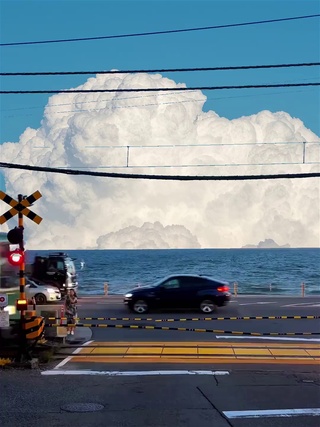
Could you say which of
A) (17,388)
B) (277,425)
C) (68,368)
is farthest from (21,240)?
(277,425)

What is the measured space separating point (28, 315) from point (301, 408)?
24.4ft

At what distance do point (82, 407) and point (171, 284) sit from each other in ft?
56.4

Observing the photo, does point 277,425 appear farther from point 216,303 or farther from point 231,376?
point 216,303

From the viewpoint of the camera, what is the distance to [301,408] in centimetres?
1055

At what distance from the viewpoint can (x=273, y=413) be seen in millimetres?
10203

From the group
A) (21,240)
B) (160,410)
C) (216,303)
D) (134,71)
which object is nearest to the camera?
(160,410)

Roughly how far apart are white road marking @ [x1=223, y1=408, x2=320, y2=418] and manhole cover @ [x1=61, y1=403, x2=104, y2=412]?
194 cm

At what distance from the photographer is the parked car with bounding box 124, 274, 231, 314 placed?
27.3 metres

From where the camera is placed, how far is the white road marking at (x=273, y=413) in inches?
397

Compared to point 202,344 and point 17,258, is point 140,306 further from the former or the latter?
point 17,258

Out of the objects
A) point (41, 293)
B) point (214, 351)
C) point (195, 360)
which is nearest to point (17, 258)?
point (195, 360)

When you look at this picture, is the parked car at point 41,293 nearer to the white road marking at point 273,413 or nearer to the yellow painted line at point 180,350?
the yellow painted line at point 180,350

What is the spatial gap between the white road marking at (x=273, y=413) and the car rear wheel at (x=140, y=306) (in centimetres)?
1710

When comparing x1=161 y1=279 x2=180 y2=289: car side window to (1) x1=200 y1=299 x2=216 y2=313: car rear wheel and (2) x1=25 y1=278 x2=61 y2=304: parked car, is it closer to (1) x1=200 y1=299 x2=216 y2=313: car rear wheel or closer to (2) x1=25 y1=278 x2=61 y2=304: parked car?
(1) x1=200 y1=299 x2=216 y2=313: car rear wheel
